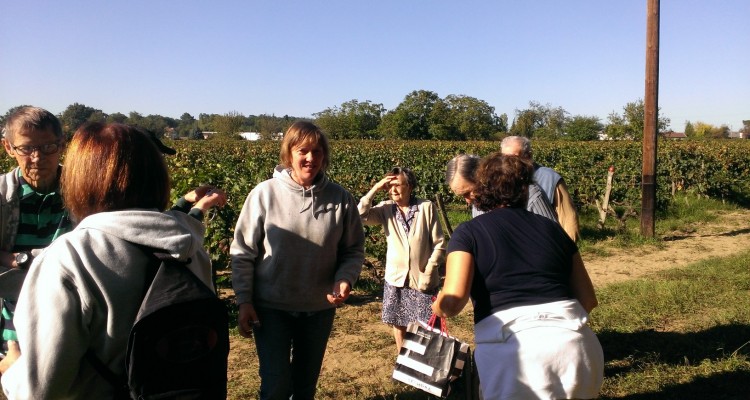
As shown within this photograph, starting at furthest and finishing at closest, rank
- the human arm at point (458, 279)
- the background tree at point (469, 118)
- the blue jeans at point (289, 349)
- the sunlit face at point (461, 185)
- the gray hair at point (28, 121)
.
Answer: the background tree at point (469, 118), the sunlit face at point (461, 185), the blue jeans at point (289, 349), the gray hair at point (28, 121), the human arm at point (458, 279)

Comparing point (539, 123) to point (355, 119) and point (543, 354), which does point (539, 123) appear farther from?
point (543, 354)

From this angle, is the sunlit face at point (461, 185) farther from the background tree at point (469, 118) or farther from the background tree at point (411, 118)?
the background tree at point (469, 118)

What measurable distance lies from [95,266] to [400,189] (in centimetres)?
282

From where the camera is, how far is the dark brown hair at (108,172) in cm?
157

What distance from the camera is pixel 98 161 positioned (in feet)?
5.14

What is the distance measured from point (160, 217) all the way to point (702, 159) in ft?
56.5

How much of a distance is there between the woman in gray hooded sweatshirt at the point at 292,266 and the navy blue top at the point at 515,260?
0.73m

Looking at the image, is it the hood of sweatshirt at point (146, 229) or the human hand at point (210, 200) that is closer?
the hood of sweatshirt at point (146, 229)

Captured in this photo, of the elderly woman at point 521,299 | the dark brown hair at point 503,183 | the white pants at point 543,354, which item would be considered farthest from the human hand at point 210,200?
the white pants at point 543,354

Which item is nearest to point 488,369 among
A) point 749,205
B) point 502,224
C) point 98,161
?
Answer: point 502,224

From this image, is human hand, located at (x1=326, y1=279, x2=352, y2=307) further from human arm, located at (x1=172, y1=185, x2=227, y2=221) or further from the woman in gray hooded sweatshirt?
human arm, located at (x1=172, y1=185, x2=227, y2=221)

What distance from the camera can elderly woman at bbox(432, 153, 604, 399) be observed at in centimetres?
221

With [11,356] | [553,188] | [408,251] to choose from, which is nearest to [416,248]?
[408,251]

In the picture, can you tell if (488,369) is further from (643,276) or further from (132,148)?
(643,276)
